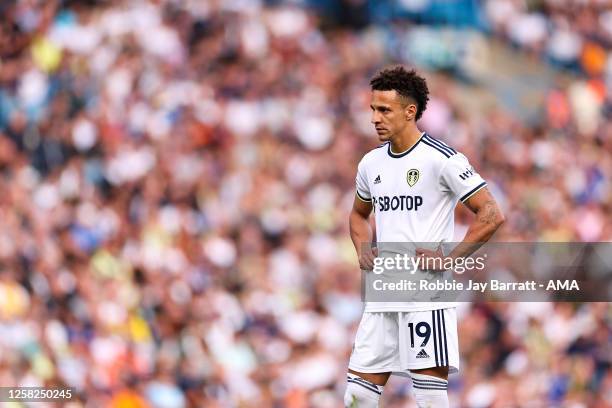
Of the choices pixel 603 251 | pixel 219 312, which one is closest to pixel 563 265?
pixel 603 251

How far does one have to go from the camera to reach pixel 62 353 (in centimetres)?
1180

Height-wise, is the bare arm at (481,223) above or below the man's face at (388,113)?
below

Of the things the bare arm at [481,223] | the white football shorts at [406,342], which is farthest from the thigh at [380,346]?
the bare arm at [481,223]

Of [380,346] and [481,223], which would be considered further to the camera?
[380,346]

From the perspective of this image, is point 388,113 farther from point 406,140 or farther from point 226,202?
point 226,202

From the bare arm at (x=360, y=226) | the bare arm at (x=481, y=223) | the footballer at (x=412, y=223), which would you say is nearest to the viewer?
the bare arm at (x=481, y=223)

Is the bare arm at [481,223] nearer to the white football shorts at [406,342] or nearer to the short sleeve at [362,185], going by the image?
the white football shorts at [406,342]

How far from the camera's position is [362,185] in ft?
21.4

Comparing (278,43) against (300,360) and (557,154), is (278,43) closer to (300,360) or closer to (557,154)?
(557,154)

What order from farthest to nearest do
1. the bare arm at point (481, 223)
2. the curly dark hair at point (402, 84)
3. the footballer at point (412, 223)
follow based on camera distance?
the curly dark hair at point (402, 84)
the footballer at point (412, 223)
the bare arm at point (481, 223)

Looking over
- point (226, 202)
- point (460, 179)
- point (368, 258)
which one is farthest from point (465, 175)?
point (226, 202)

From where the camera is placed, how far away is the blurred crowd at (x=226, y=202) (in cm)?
1195

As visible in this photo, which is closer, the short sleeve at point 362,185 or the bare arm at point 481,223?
the bare arm at point 481,223

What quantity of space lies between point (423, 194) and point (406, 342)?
78 cm
